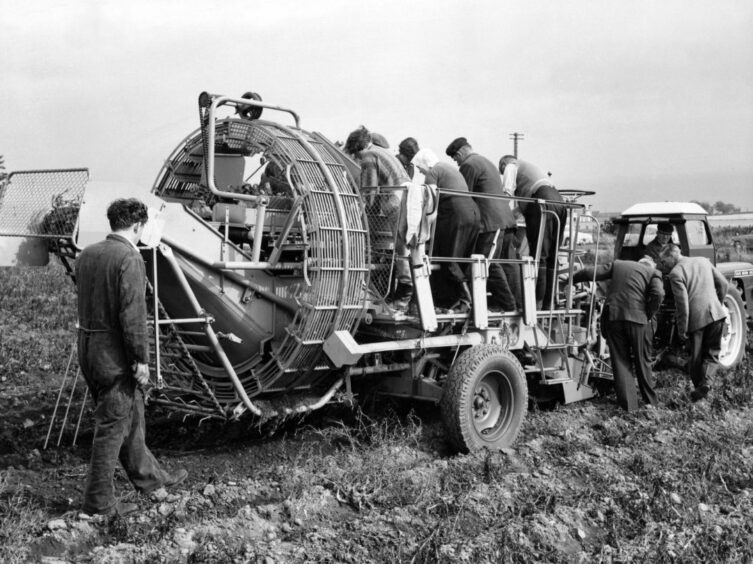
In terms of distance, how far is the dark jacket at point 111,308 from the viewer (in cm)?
506

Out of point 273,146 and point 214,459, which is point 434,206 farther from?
point 214,459

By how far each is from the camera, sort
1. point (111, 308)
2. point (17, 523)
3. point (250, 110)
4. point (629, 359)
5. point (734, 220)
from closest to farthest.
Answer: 1. point (17, 523)
2. point (111, 308)
3. point (250, 110)
4. point (629, 359)
5. point (734, 220)

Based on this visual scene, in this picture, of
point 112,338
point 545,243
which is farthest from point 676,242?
point 112,338

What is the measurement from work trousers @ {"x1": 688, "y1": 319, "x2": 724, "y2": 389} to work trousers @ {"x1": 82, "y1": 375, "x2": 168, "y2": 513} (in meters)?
6.51

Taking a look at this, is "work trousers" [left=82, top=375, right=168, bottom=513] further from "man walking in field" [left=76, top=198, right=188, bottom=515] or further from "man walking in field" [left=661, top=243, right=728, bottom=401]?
"man walking in field" [left=661, top=243, right=728, bottom=401]

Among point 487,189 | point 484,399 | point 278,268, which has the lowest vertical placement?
point 484,399

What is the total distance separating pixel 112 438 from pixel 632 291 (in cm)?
574

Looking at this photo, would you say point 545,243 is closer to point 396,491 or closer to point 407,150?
point 407,150

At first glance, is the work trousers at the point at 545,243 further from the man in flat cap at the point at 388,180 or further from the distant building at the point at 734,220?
the distant building at the point at 734,220

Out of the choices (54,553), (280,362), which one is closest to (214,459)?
(280,362)

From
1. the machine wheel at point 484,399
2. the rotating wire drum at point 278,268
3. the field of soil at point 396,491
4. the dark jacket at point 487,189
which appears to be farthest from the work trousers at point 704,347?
the rotating wire drum at point 278,268

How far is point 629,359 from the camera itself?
353 inches

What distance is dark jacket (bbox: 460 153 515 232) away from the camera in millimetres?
7707

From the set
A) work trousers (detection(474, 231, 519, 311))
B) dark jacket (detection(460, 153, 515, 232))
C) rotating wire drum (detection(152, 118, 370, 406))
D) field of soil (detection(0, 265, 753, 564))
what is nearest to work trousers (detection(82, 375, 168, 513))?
field of soil (detection(0, 265, 753, 564))
